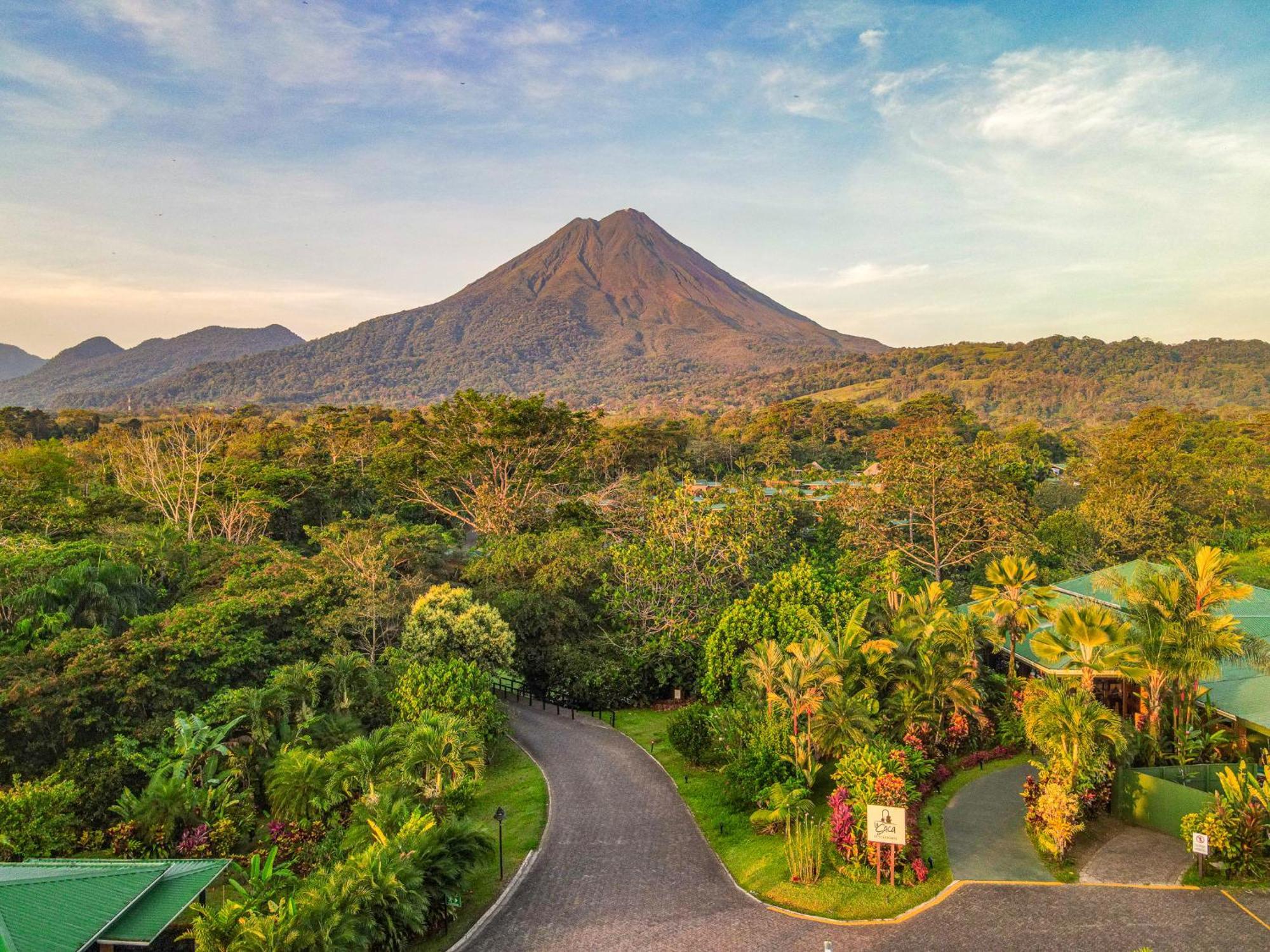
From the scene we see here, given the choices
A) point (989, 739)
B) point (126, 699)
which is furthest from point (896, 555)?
point (126, 699)

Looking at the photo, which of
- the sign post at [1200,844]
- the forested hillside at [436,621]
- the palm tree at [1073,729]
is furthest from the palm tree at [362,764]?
the sign post at [1200,844]

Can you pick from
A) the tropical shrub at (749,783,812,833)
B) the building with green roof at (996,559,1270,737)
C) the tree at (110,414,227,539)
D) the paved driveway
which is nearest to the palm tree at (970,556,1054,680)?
the building with green roof at (996,559,1270,737)

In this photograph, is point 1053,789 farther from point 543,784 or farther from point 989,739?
point 543,784

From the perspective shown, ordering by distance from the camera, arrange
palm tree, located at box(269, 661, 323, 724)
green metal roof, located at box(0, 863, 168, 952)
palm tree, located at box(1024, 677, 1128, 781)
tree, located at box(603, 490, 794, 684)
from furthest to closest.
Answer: tree, located at box(603, 490, 794, 684)
palm tree, located at box(269, 661, 323, 724)
palm tree, located at box(1024, 677, 1128, 781)
green metal roof, located at box(0, 863, 168, 952)

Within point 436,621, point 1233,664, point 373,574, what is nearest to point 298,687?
point 436,621

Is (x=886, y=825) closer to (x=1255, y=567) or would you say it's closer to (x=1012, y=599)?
(x=1012, y=599)

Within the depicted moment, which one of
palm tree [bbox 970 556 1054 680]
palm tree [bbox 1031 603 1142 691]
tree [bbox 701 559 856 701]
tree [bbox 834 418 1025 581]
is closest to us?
palm tree [bbox 1031 603 1142 691]

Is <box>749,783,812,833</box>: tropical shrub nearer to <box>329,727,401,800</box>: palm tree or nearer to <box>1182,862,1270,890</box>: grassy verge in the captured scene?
<box>1182,862,1270,890</box>: grassy verge
